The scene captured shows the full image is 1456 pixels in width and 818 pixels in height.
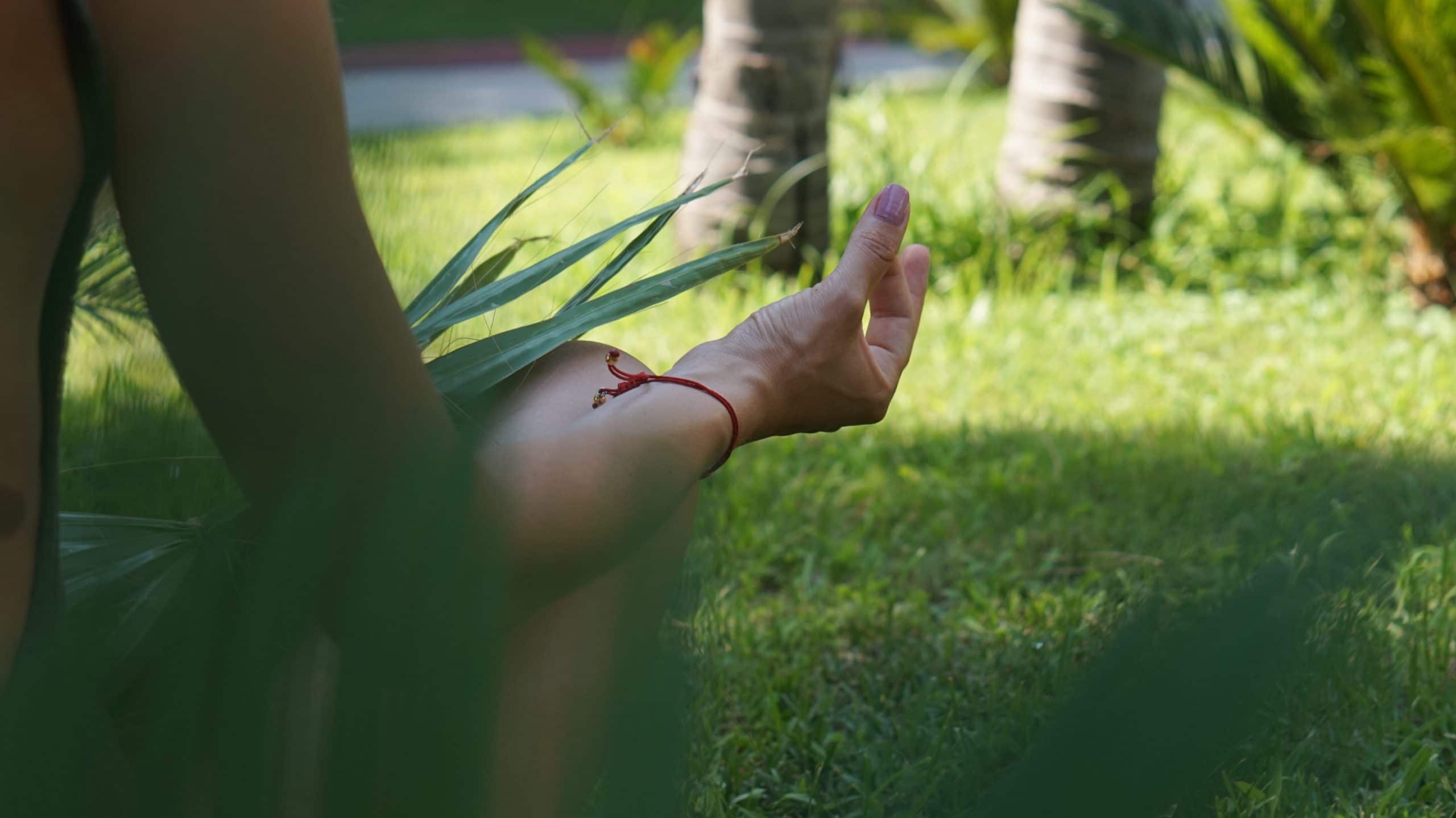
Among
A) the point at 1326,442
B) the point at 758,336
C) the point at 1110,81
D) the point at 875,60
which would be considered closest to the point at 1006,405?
the point at 1326,442

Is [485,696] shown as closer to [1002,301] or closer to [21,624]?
[21,624]

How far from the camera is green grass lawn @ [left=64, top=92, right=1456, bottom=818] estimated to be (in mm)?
576

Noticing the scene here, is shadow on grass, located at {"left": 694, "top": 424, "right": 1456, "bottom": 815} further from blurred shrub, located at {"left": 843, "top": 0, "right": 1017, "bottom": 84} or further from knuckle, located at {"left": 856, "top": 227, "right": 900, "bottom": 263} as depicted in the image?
blurred shrub, located at {"left": 843, "top": 0, "right": 1017, "bottom": 84}

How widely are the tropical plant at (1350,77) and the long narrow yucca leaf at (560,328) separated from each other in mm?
2562

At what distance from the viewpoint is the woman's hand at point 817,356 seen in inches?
39.4

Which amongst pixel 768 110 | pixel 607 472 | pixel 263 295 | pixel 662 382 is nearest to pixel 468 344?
pixel 662 382

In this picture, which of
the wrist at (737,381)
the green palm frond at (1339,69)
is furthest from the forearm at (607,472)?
the green palm frond at (1339,69)

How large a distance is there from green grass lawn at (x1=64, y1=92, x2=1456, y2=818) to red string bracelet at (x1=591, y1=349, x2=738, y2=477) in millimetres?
120

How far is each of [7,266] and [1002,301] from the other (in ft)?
10.2

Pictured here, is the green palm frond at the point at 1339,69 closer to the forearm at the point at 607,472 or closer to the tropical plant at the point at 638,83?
the forearm at the point at 607,472

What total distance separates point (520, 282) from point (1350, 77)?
2.95 metres

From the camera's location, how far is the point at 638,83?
22.1 feet

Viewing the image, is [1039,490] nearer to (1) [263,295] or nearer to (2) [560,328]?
(2) [560,328]

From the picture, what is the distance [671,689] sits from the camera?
1.80 feet
